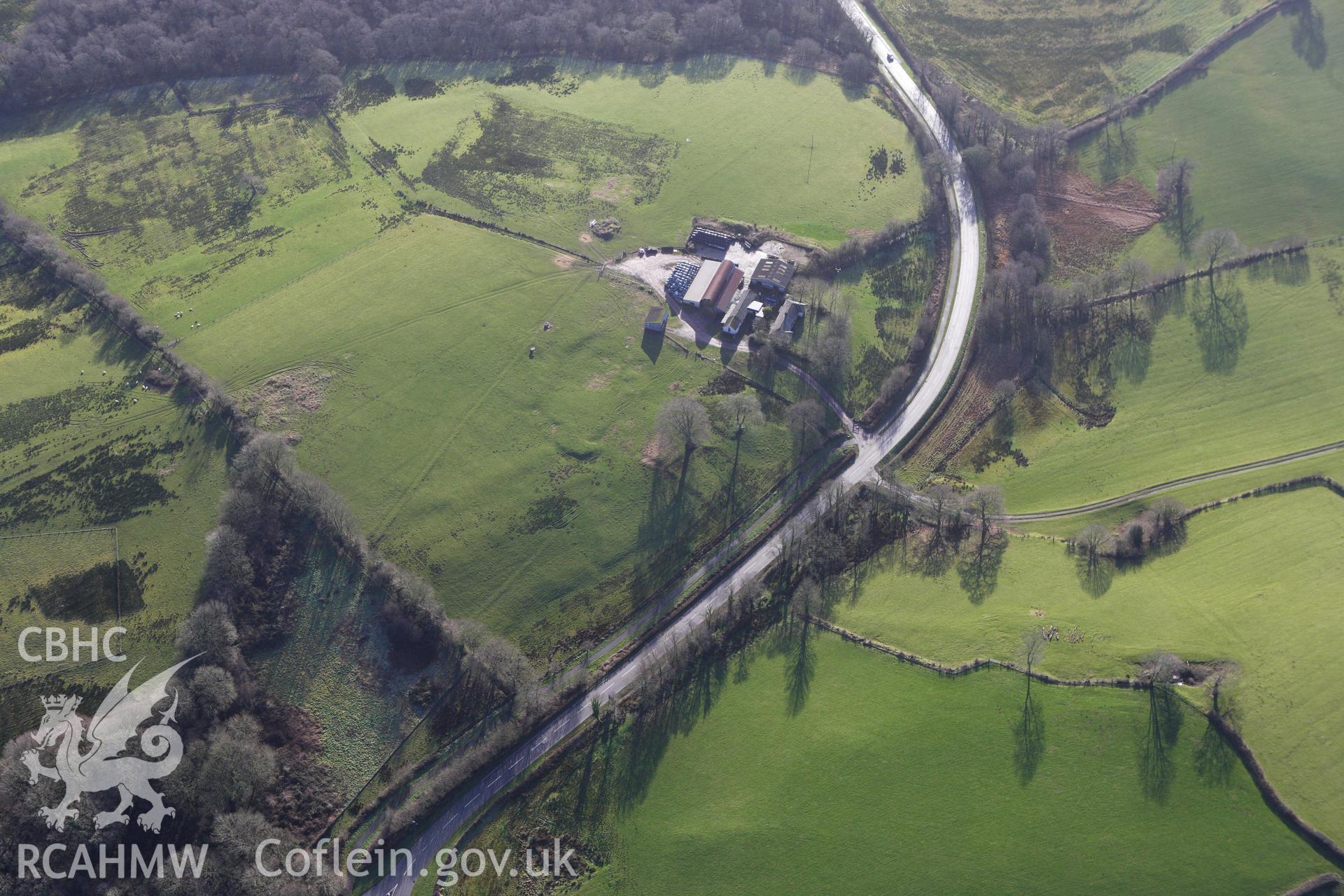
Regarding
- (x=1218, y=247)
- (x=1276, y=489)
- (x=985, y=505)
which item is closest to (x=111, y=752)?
(x=985, y=505)

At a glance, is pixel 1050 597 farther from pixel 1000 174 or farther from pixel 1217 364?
pixel 1000 174

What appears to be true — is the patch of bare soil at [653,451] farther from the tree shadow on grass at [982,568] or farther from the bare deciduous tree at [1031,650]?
the bare deciduous tree at [1031,650]

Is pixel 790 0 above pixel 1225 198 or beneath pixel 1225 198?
above

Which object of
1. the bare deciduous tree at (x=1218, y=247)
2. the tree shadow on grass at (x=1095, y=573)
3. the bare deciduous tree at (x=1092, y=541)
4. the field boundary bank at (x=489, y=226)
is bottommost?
the tree shadow on grass at (x=1095, y=573)

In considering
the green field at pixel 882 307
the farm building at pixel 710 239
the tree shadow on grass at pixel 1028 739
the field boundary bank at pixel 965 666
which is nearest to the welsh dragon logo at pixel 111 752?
the field boundary bank at pixel 965 666

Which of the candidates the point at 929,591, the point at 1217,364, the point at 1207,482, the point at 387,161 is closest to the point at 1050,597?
the point at 929,591

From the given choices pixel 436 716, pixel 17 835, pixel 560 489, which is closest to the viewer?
pixel 17 835

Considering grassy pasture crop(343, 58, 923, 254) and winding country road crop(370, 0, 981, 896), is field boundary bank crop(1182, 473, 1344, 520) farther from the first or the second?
grassy pasture crop(343, 58, 923, 254)
